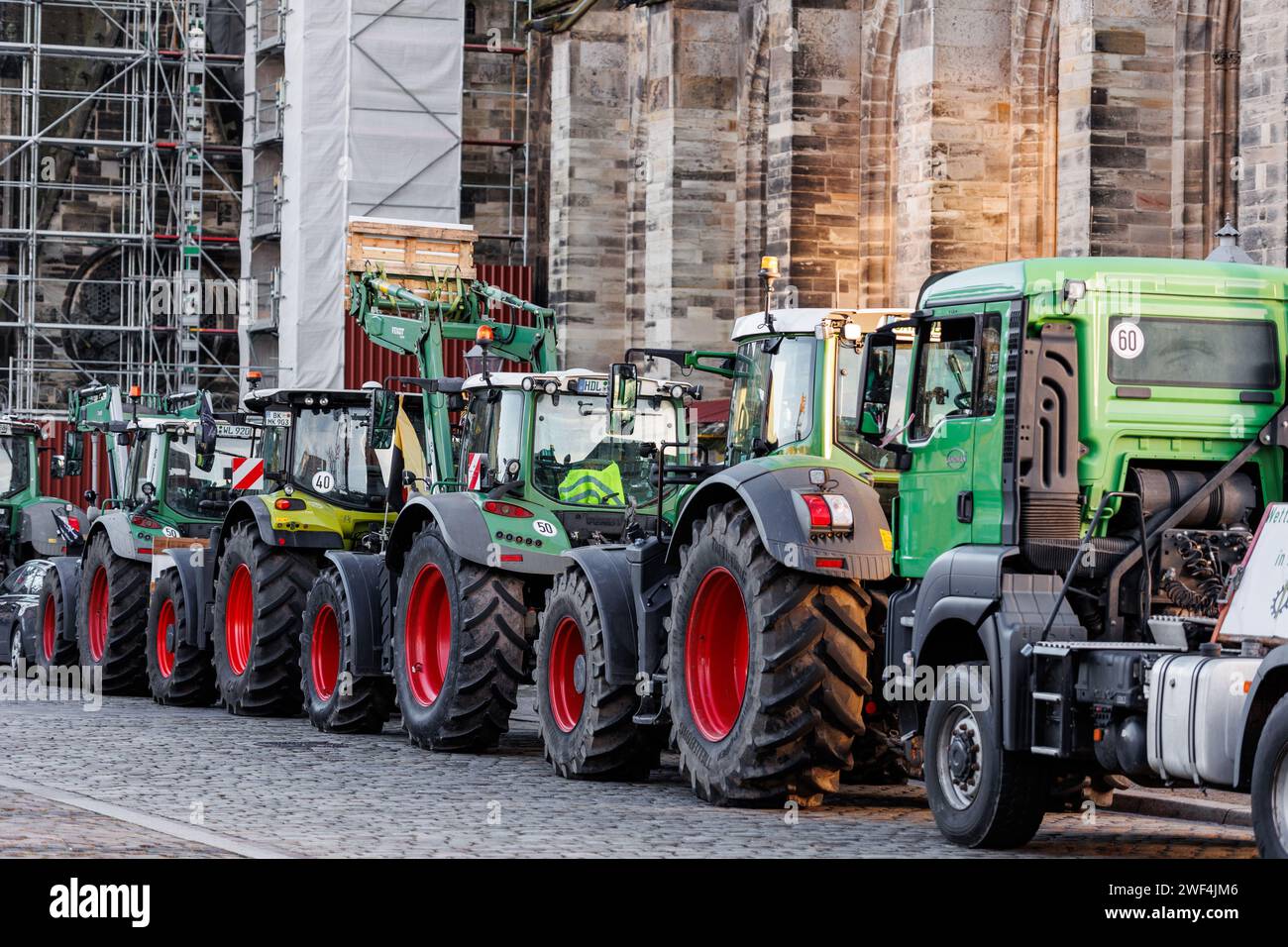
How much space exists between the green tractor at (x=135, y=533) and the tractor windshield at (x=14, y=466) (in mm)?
4532

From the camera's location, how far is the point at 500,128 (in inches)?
1483

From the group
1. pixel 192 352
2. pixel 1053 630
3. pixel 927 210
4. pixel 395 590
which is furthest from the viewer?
pixel 192 352

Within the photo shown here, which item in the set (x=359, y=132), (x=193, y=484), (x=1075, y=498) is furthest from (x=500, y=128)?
(x=1075, y=498)

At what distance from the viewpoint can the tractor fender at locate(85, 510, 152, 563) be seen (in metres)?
20.5

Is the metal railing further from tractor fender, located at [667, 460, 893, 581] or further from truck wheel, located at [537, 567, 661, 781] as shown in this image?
tractor fender, located at [667, 460, 893, 581]

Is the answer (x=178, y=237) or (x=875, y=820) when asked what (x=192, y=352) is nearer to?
(x=178, y=237)

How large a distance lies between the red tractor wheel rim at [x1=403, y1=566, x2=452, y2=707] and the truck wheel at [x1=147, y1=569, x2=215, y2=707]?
13.9ft

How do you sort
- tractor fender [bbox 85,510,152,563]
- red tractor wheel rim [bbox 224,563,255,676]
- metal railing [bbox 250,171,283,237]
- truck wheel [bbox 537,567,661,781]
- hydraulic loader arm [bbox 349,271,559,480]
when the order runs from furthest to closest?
1. metal railing [bbox 250,171,283,237]
2. tractor fender [bbox 85,510,152,563]
3. red tractor wheel rim [bbox 224,563,255,676]
4. hydraulic loader arm [bbox 349,271,559,480]
5. truck wheel [bbox 537,567,661,781]

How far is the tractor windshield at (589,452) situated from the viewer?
15.4 metres

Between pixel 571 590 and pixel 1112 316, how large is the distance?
4.24 metres

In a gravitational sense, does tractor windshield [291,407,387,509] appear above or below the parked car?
above

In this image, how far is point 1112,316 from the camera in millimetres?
10047

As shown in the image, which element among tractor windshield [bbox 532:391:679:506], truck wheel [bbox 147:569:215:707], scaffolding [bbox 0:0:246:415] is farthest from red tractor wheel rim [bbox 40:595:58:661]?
scaffolding [bbox 0:0:246:415]
